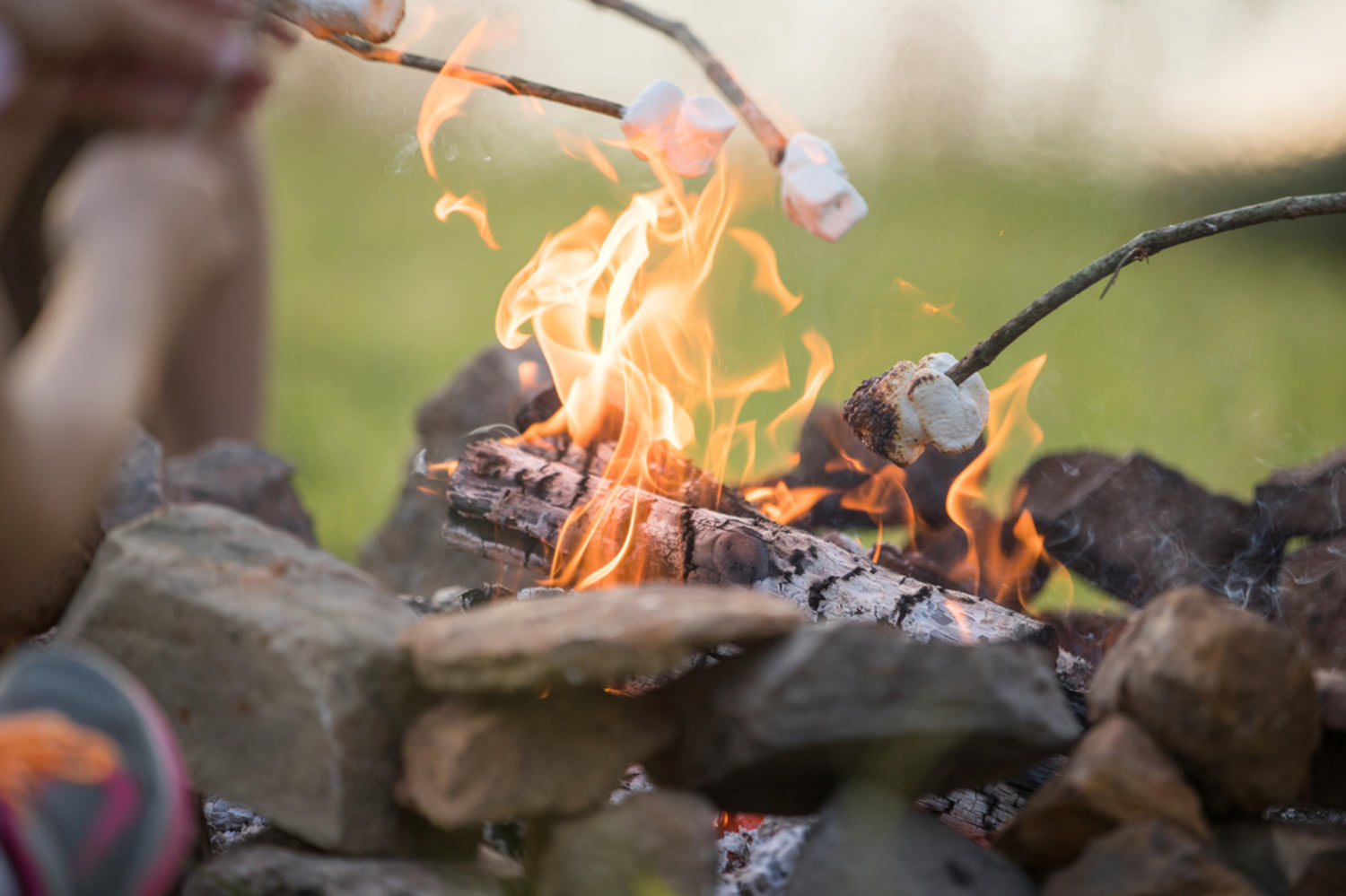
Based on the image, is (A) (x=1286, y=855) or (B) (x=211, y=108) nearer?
(B) (x=211, y=108)

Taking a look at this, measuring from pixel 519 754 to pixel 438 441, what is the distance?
8.04ft

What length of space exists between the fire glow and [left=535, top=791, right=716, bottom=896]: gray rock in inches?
40.8

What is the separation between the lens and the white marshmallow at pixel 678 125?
1717 mm

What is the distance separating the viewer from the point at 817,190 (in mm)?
1533

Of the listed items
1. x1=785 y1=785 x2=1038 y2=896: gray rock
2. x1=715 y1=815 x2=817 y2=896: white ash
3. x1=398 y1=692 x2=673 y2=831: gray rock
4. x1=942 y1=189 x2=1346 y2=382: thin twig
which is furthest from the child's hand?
x1=942 y1=189 x2=1346 y2=382: thin twig

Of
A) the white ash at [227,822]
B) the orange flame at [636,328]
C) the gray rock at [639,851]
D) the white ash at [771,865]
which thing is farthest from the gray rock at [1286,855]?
the white ash at [227,822]

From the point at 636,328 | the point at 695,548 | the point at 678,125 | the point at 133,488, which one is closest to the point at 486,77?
the point at 678,125

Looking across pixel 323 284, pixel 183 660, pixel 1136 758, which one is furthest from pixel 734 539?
pixel 323 284

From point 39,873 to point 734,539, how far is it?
128cm

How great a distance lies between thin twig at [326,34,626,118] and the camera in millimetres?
1818

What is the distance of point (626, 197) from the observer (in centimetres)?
390

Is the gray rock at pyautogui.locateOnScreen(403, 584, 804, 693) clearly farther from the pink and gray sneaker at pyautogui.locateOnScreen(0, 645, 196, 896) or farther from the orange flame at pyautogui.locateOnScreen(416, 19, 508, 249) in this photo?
the orange flame at pyautogui.locateOnScreen(416, 19, 508, 249)

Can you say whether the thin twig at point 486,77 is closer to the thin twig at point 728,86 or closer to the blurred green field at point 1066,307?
the thin twig at point 728,86

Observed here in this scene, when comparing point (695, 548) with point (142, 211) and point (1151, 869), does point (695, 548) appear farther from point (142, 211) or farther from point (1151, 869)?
point (142, 211)
